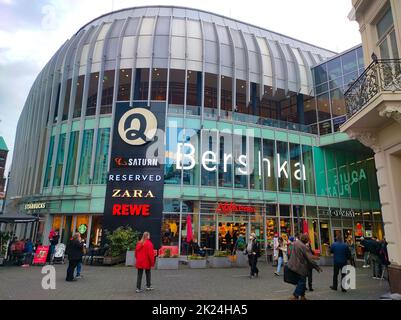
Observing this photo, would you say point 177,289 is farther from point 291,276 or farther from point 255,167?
point 255,167

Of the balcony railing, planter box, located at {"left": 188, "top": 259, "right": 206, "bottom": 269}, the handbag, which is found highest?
the balcony railing

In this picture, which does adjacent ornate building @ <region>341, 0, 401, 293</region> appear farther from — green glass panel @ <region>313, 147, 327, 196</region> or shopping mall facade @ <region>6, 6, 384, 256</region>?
green glass panel @ <region>313, 147, 327, 196</region>

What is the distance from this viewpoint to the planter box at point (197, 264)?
17516 mm

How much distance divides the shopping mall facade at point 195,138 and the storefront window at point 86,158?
0.10 metres

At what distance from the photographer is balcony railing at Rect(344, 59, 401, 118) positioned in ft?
27.6

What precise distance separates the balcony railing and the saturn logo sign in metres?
15.7

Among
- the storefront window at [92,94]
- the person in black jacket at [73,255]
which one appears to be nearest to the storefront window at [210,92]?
the storefront window at [92,94]

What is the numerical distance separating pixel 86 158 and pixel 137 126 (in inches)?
185

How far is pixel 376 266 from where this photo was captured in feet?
44.8

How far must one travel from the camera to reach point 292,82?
2842 centimetres

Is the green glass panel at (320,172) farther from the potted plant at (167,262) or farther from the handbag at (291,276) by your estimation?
the handbag at (291,276)

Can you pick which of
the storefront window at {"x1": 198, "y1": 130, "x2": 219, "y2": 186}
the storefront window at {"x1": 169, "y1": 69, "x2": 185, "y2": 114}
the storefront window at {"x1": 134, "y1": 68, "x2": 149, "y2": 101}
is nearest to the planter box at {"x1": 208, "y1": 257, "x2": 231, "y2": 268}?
the storefront window at {"x1": 198, "y1": 130, "x2": 219, "y2": 186}

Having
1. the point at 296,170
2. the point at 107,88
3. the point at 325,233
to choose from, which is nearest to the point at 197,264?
the point at 296,170
